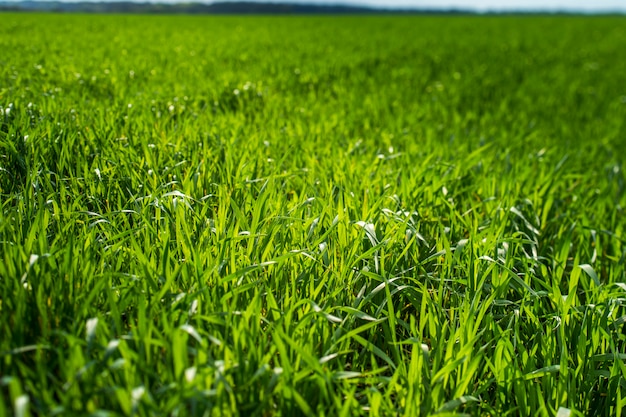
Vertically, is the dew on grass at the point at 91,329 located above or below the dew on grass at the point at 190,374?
above

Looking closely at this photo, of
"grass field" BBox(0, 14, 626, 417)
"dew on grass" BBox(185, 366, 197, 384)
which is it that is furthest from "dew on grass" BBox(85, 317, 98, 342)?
"dew on grass" BBox(185, 366, 197, 384)

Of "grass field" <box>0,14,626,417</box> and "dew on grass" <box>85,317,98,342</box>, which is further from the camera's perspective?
"grass field" <box>0,14,626,417</box>

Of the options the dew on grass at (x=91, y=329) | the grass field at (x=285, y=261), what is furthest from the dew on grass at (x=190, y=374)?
the dew on grass at (x=91, y=329)

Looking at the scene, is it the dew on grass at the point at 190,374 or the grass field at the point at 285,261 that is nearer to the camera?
the dew on grass at the point at 190,374

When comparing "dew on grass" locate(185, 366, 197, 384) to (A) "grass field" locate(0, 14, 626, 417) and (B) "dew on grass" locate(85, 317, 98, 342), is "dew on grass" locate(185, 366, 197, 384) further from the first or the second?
(B) "dew on grass" locate(85, 317, 98, 342)

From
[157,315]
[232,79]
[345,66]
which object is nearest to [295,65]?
[345,66]

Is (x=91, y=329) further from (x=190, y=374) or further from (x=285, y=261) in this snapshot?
(x=285, y=261)

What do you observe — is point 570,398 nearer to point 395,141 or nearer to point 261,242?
point 261,242

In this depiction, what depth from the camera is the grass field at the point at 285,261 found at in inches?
55.2

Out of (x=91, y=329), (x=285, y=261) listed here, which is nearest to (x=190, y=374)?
(x=91, y=329)

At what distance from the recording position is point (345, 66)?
8062mm

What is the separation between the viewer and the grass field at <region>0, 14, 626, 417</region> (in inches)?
55.2

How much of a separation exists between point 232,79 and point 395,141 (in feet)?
7.46

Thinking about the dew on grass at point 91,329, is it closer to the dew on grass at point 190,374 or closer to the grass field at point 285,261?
the grass field at point 285,261
